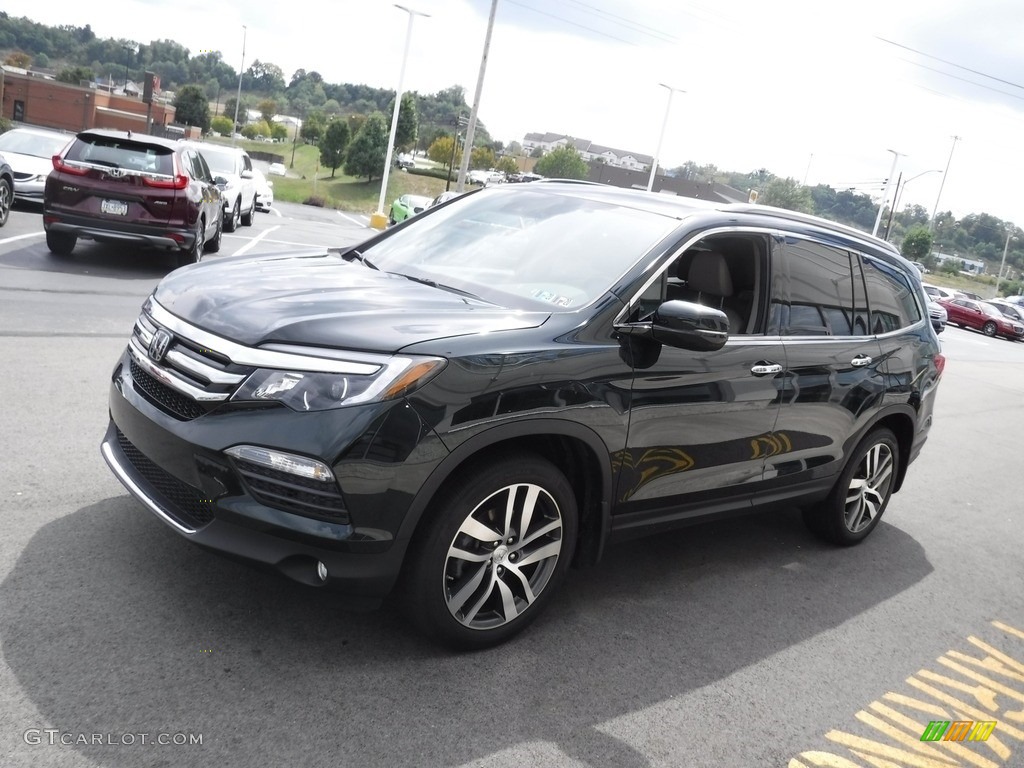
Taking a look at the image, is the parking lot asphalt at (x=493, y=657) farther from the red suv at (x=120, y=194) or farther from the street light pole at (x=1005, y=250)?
the street light pole at (x=1005, y=250)

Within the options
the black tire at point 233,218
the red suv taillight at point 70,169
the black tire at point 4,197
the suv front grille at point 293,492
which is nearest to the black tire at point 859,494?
the suv front grille at point 293,492

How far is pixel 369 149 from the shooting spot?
7944 centimetres

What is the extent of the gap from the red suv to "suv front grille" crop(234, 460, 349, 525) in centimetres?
948

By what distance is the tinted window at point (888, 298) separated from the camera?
5477 mm

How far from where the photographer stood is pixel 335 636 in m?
3.61

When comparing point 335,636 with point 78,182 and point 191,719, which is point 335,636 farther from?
point 78,182

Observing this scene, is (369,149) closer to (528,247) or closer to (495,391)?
(528,247)

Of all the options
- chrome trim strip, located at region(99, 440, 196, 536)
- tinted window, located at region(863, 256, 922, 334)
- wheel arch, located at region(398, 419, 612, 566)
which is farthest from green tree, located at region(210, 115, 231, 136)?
wheel arch, located at region(398, 419, 612, 566)

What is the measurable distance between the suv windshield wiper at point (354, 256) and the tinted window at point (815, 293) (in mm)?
2016

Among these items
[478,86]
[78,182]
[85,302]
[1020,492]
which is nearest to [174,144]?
[78,182]

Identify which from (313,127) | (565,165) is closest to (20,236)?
(565,165)

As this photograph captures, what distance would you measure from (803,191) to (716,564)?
96.2m

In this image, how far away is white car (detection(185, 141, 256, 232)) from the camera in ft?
59.7

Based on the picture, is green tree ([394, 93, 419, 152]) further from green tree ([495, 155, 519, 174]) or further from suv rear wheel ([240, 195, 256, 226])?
suv rear wheel ([240, 195, 256, 226])
